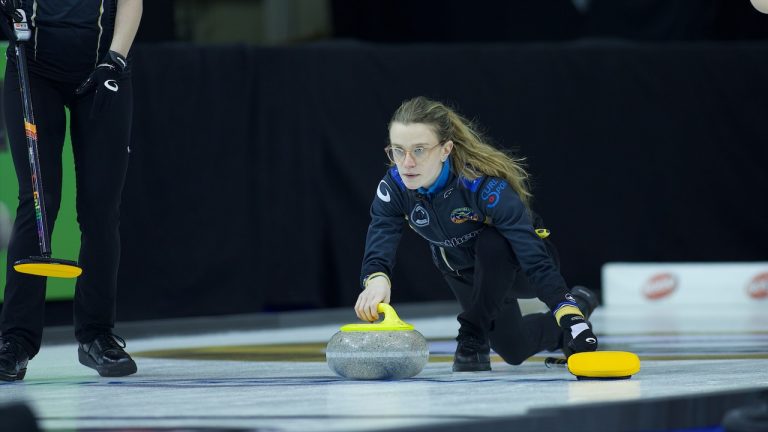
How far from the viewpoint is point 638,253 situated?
26.0 ft

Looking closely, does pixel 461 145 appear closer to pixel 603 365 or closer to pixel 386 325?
pixel 386 325

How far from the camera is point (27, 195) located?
3.77m

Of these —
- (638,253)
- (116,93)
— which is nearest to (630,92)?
(638,253)

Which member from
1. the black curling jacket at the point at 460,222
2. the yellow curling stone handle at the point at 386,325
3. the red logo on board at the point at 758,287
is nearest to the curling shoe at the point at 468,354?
the black curling jacket at the point at 460,222

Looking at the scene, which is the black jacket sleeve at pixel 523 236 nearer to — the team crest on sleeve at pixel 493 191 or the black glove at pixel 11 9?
the team crest on sleeve at pixel 493 191

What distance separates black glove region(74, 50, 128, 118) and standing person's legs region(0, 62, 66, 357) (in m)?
0.11

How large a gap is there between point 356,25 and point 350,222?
4335mm

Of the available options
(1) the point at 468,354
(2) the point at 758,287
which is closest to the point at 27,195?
(1) the point at 468,354

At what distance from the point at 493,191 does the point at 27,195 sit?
1.31 m

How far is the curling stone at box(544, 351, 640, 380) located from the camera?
136 inches

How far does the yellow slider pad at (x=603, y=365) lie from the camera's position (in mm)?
3443

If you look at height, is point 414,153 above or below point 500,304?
above

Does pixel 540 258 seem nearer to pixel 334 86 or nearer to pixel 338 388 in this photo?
pixel 338 388

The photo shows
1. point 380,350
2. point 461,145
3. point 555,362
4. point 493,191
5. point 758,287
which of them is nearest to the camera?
point 380,350
